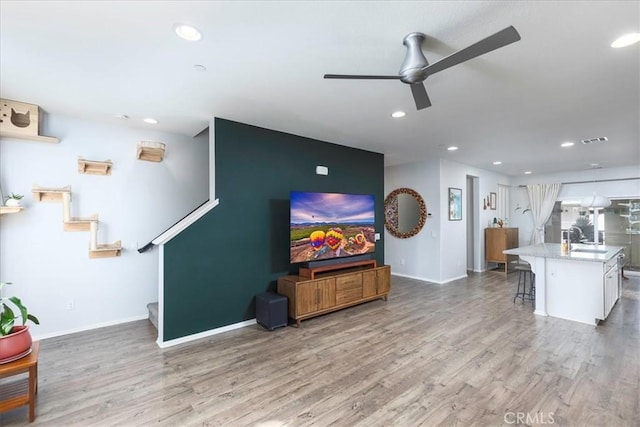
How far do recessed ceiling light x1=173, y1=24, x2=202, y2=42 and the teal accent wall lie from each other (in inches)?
66.5

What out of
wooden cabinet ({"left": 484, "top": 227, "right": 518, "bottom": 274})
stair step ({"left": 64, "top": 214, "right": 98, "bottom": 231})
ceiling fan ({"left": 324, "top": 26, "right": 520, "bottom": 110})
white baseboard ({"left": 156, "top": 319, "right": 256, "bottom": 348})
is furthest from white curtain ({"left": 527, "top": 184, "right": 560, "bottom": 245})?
stair step ({"left": 64, "top": 214, "right": 98, "bottom": 231})

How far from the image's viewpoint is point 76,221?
3611 millimetres

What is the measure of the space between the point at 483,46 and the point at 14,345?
3628 mm

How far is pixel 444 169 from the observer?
6305mm

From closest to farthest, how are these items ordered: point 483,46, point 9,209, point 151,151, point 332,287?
1. point 483,46
2. point 9,209
3. point 151,151
4. point 332,287

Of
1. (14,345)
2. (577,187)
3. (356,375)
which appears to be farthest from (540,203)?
(14,345)

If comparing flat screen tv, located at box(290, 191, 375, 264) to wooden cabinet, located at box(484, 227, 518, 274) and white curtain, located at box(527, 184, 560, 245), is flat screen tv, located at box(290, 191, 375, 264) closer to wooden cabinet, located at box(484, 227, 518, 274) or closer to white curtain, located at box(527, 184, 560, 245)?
wooden cabinet, located at box(484, 227, 518, 274)

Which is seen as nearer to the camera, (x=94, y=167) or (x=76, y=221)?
(x=76, y=221)

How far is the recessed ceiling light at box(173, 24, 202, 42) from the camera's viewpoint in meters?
1.90

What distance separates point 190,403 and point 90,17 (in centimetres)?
272

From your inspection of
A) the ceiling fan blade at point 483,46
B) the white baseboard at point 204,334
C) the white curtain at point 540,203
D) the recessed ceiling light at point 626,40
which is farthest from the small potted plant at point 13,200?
the white curtain at point 540,203

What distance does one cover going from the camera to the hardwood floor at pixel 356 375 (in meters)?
2.12
